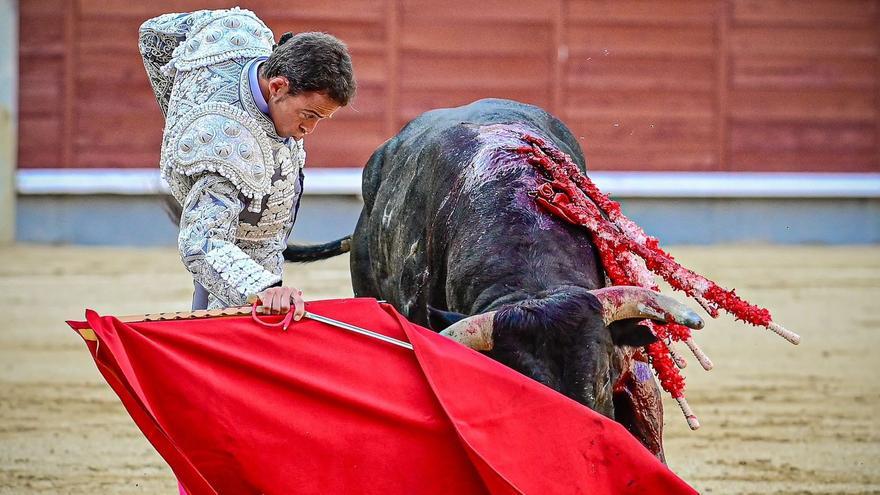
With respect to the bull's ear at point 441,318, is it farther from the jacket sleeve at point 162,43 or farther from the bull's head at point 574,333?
the jacket sleeve at point 162,43

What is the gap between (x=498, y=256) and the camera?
8.96 feet

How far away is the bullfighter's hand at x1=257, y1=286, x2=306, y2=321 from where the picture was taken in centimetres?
224

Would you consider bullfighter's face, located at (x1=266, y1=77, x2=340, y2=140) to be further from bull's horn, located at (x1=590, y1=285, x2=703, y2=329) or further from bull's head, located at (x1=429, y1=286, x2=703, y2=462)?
bull's horn, located at (x1=590, y1=285, x2=703, y2=329)

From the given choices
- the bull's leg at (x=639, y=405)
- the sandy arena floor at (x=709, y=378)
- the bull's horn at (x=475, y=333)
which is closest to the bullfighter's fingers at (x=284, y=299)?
the bull's horn at (x=475, y=333)

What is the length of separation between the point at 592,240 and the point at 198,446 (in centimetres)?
100

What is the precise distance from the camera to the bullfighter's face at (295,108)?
2.43 meters

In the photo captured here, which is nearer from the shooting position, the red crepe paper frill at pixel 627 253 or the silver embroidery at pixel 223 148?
the silver embroidery at pixel 223 148

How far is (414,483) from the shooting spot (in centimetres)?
216

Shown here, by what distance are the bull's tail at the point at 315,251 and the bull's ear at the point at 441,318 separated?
1.75m

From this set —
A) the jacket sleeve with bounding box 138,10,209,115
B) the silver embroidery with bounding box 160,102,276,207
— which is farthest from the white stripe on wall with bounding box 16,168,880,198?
the silver embroidery with bounding box 160,102,276,207

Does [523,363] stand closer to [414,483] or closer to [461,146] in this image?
[414,483]

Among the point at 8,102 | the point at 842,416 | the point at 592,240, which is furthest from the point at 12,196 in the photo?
the point at 592,240

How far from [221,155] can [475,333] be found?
23.6 inches

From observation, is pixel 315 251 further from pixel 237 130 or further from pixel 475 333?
pixel 475 333
